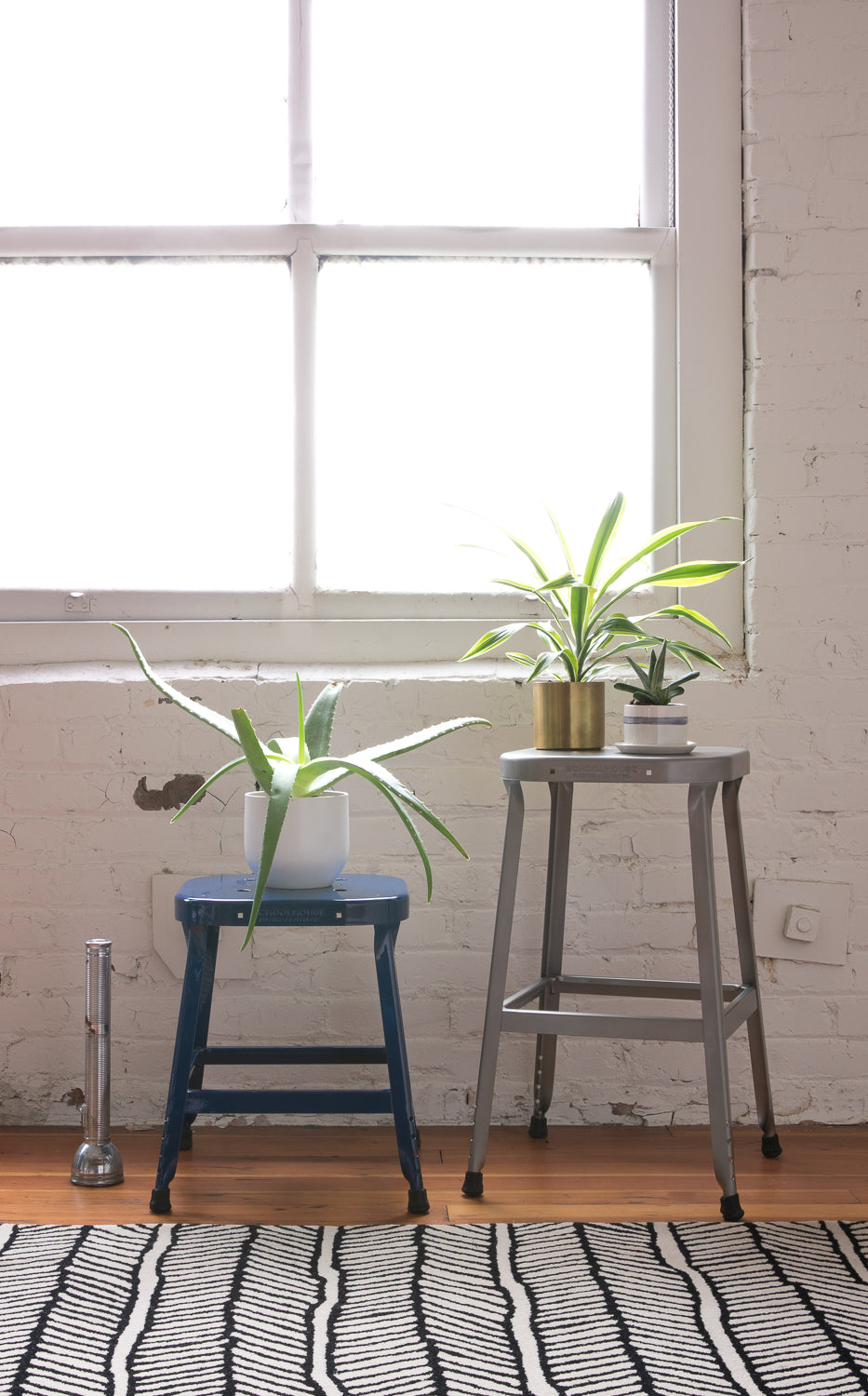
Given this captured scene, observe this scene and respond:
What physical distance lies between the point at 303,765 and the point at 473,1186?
0.72 meters

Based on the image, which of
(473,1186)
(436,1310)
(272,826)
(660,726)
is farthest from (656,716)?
(436,1310)

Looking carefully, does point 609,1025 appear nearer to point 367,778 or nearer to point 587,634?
point 367,778

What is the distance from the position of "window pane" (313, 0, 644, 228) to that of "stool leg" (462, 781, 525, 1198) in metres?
1.28

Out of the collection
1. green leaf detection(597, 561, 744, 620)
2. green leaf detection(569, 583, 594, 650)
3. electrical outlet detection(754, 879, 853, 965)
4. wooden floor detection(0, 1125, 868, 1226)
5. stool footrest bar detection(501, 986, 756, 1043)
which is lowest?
wooden floor detection(0, 1125, 868, 1226)

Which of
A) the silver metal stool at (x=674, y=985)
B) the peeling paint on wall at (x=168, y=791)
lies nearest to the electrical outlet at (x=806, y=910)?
the silver metal stool at (x=674, y=985)

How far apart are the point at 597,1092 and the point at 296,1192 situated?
2.16 feet

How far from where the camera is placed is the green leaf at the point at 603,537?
193 cm

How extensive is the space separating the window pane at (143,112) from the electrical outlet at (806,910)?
1.71 meters

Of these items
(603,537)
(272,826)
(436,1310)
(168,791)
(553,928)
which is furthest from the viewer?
(168,791)

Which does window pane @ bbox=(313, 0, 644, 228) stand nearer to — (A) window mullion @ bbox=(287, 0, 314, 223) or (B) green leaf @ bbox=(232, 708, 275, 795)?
(A) window mullion @ bbox=(287, 0, 314, 223)

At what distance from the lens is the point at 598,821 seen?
7.31 ft

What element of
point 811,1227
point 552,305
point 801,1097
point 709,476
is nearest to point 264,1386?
point 811,1227

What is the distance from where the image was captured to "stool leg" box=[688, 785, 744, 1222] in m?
1.72

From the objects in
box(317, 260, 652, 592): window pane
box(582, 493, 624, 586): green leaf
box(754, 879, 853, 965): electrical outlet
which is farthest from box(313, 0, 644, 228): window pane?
box(754, 879, 853, 965): electrical outlet
